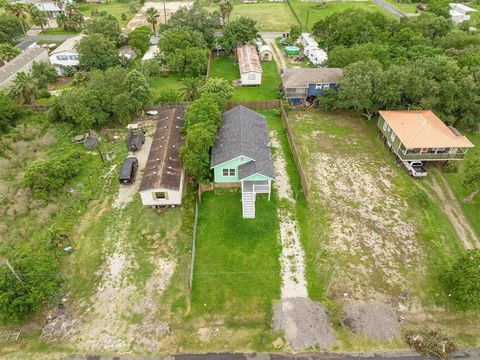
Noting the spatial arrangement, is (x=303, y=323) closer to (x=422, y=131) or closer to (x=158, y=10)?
(x=422, y=131)

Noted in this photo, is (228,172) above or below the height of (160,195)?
above

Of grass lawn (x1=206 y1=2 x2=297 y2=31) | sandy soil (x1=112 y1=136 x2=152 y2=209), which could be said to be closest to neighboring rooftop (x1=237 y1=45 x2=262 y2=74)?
grass lawn (x1=206 y1=2 x2=297 y2=31)

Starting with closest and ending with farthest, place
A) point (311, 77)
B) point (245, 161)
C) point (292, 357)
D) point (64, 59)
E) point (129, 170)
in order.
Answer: point (292, 357) → point (245, 161) → point (129, 170) → point (311, 77) → point (64, 59)

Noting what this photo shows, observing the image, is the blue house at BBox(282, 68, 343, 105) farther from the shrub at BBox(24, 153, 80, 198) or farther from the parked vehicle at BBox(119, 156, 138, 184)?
the shrub at BBox(24, 153, 80, 198)

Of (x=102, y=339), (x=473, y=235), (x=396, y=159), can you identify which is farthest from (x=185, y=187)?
(x=473, y=235)

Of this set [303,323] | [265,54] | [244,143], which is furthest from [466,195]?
[265,54]
